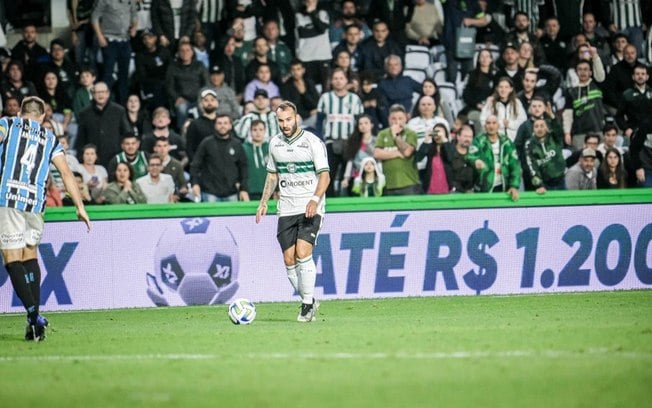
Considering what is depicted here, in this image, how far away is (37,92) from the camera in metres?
19.2

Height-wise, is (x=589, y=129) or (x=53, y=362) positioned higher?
(x=589, y=129)

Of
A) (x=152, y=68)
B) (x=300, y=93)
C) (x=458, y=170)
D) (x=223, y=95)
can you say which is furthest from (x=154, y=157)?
(x=458, y=170)

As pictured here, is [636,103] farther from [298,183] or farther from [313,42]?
[298,183]

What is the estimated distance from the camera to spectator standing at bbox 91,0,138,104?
784 inches

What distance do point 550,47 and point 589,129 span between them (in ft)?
7.24

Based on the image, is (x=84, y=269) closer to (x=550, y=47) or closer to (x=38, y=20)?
(x=38, y=20)

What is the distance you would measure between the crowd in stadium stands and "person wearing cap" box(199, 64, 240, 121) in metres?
0.02

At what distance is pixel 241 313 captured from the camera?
12.5m

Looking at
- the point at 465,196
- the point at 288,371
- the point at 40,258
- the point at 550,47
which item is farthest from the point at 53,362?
the point at 550,47

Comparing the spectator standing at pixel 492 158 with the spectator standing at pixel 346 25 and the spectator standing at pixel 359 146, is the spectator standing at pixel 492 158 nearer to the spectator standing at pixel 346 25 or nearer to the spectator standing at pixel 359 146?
the spectator standing at pixel 359 146

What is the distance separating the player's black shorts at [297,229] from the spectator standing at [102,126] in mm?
6278

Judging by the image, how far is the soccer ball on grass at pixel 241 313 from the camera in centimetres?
1246

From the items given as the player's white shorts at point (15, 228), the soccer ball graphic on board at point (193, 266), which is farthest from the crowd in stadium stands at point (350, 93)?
the player's white shorts at point (15, 228)

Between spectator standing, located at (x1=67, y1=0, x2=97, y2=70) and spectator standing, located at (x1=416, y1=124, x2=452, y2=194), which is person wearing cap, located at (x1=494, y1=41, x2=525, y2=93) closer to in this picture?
spectator standing, located at (x1=416, y1=124, x2=452, y2=194)
